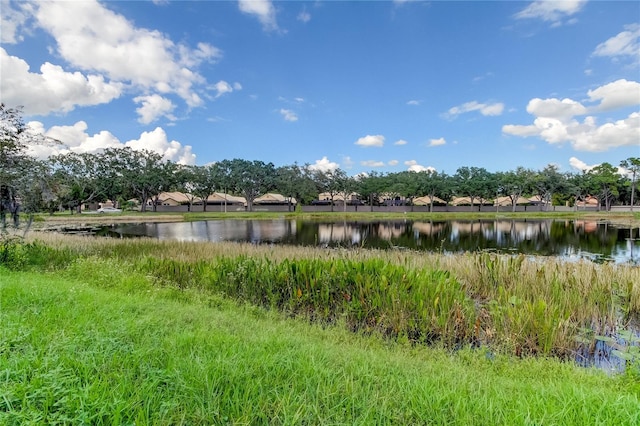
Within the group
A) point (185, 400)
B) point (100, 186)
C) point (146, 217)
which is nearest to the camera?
point (185, 400)

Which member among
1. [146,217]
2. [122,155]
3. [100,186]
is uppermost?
[122,155]

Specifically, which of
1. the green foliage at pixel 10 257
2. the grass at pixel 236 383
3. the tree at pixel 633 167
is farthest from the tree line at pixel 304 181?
the grass at pixel 236 383

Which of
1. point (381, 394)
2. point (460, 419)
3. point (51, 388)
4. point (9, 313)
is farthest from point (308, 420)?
point (9, 313)

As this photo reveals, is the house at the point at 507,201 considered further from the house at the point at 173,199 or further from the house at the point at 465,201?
the house at the point at 173,199

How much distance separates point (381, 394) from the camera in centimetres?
247

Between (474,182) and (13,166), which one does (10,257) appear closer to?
(13,166)

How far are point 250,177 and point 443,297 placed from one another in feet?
160

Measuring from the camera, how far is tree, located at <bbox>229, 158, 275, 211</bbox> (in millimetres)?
51312

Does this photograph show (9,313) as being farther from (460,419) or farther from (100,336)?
(460,419)

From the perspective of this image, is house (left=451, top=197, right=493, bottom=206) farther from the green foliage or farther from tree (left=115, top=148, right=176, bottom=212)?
the green foliage

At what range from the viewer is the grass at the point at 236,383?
2.07 metres

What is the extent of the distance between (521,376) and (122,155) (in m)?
54.5

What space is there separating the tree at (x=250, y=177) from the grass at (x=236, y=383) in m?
48.7

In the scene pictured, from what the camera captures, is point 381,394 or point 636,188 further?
point 636,188
